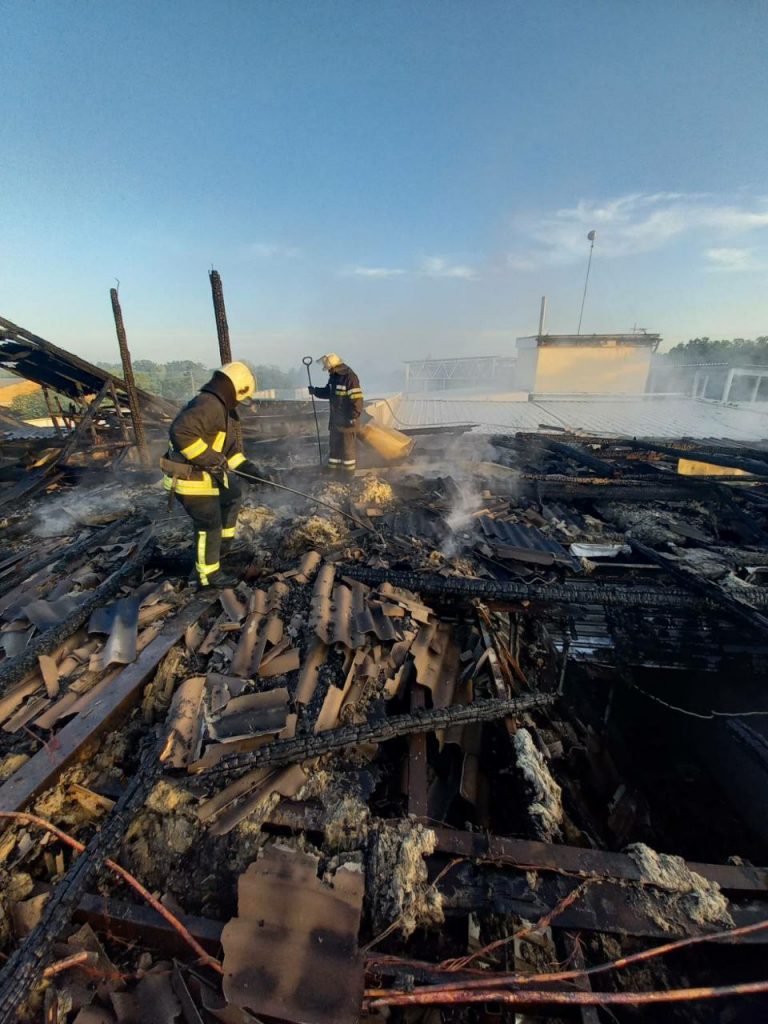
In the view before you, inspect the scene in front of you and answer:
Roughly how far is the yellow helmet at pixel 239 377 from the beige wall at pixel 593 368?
79.1ft

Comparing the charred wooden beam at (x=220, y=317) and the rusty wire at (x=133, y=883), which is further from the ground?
the charred wooden beam at (x=220, y=317)

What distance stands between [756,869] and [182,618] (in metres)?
4.16

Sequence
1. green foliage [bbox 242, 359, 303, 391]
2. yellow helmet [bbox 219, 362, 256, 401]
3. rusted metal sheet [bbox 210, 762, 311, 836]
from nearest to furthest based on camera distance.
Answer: rusted metal sheet [bbox 210, 762, 311, 836] < yellow helmet [bbox 219, 362, 256, 401] < green foliage [bbox 242, 359, 303, 391]

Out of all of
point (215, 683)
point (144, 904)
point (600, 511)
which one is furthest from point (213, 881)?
point (600, 511)

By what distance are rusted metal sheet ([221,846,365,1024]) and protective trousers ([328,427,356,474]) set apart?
6.14 m

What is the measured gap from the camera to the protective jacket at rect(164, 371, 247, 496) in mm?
3908

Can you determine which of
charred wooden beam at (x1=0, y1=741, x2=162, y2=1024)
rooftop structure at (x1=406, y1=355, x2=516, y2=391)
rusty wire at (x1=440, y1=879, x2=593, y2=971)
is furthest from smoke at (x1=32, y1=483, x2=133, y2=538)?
rooftop structure at (x1=406, y1=355, x2=516, y2=391)

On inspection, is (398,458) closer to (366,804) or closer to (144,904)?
(366,804)

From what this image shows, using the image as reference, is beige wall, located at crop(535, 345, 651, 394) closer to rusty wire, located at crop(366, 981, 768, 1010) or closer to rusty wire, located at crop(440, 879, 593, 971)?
rusty wire, located at crop(440, 879, 593, 971)

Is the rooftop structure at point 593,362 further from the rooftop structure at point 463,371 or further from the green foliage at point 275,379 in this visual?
the green foliage at point 275,379

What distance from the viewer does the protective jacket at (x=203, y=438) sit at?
3908 mm

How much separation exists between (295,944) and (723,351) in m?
47.3

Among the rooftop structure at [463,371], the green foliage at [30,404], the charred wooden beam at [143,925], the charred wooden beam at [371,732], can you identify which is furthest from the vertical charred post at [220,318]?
the rooftop structure at [463,371]

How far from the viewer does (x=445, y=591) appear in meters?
4.02
